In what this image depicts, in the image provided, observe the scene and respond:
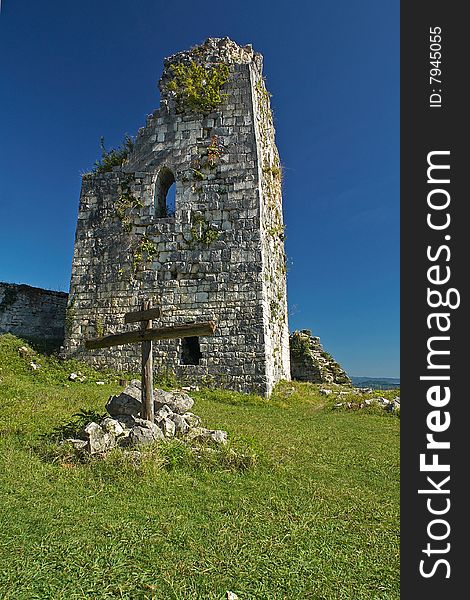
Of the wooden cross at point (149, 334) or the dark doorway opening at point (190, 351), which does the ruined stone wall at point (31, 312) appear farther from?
the wooden cross at point (149, 334)

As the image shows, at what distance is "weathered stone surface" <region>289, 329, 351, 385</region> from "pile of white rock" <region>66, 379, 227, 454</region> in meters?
9.59

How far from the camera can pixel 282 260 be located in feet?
45.4

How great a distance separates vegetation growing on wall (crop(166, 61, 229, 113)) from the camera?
12078 millimetres

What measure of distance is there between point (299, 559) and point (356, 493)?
5.61 feet

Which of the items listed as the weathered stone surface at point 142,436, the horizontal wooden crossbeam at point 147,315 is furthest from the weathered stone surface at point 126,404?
the horizontal wooden crossbeam at point 147,315

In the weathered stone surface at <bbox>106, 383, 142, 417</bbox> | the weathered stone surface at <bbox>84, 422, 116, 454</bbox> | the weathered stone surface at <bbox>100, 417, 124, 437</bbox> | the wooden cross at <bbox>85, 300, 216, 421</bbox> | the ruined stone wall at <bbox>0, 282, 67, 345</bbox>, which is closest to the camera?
the weathered stone surface at <bbox>84, 422, 116, 454</bbox>

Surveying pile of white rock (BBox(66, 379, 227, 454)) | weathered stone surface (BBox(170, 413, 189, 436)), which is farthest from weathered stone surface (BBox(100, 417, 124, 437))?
weathered stone surface (BBox(170, 413, 189, 436))

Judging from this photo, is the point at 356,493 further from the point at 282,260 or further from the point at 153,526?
the point at 282,260

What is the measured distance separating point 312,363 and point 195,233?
23.8ft

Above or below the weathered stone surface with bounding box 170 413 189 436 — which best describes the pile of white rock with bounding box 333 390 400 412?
above

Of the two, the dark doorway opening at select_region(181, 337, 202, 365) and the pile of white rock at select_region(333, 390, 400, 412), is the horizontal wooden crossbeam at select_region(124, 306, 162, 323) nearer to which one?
the dark doorway opening at select_region(181, 337, 202, 365)

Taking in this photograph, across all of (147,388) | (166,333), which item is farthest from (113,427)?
(166,333)

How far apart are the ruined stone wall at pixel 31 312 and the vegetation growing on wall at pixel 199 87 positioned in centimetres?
813

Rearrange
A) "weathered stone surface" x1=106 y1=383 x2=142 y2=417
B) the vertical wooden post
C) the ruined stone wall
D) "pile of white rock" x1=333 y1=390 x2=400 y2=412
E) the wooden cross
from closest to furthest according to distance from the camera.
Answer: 1. the wooden cross
2. the vertical wooden post
3. "weathered stone surface" x1=106 y1=383 x2=142 y2=417
4. "pile of white rock" x1=333 y1=390 x2=400 y2=412
5. the ruined stone wall
